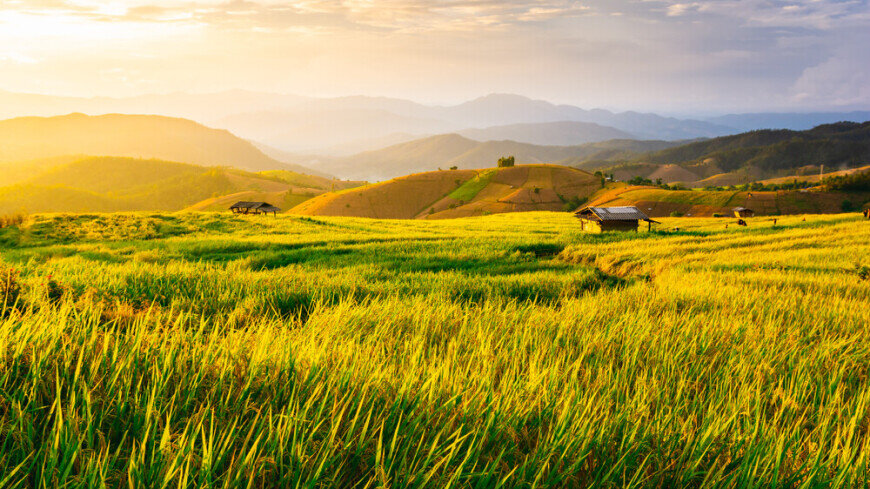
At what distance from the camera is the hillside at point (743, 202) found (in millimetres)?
110000

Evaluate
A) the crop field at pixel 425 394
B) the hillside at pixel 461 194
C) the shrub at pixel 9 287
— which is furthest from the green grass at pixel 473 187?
the shrub at pixel 9 287

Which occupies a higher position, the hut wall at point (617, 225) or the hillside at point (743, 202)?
the hillside at point (743, 202)

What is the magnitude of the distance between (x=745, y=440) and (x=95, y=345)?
3983 mm

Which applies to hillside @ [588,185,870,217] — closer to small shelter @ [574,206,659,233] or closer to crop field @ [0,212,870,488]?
small shelter @ [574,206,659,233]

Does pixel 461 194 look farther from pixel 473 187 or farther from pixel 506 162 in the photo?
pixel 506 162

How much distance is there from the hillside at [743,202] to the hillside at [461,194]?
2896 cm

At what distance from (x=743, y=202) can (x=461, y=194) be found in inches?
3377

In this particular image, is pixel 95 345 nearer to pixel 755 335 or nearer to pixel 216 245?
pixel 755 335

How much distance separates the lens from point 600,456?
2.01m

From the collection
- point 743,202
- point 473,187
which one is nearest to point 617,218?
point 743,202

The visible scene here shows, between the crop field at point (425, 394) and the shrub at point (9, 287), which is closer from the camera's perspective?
the crop field at point (425, 394)

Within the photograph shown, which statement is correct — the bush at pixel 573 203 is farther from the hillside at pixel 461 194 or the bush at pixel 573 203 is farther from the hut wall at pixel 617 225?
the hut wall at pixel 617 225

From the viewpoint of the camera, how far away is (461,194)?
155875 millimetres

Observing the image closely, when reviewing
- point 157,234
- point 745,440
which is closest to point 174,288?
point 745,440
